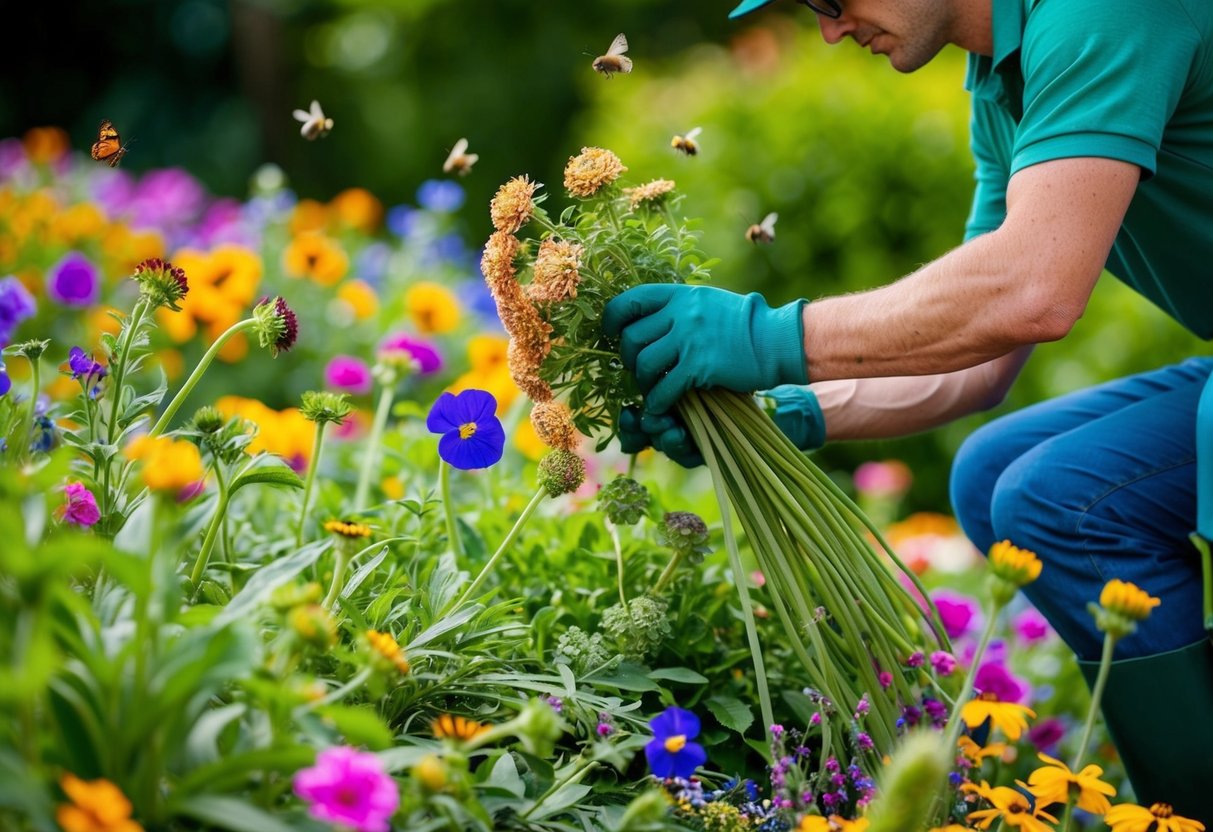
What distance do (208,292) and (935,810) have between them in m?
2.02

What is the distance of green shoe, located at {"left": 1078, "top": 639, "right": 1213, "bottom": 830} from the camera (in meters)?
1.62

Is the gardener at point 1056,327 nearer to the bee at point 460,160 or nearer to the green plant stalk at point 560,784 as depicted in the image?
the bee at point 460,160

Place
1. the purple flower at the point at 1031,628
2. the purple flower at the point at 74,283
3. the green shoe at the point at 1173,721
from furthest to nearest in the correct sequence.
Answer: the purple flower at the point at 74,283, the purple flower at the point at 1031,628, the green shoe at the point at 1173,721

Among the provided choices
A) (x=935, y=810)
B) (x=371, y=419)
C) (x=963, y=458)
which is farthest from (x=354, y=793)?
(x=371, y=419)

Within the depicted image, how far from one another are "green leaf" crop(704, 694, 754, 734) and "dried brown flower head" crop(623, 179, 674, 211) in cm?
69

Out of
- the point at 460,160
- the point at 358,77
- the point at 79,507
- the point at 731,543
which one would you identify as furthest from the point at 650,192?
the point at 358,77

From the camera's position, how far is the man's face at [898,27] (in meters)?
1.63

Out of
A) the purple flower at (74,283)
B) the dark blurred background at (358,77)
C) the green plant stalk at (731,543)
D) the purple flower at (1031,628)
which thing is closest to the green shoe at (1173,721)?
the green plant stalk at (731,543)

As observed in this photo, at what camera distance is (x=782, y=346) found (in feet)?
5.02

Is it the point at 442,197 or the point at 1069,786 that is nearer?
the point at 1069,786

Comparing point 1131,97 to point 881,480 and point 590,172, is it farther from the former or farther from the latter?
point 881,480

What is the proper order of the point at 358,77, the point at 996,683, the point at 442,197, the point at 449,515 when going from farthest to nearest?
the point at 358,77
the point at 442,197
the point at 996,683
the point at 449,515

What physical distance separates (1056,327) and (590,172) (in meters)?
0.61

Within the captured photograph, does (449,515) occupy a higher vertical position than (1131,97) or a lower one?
lower
